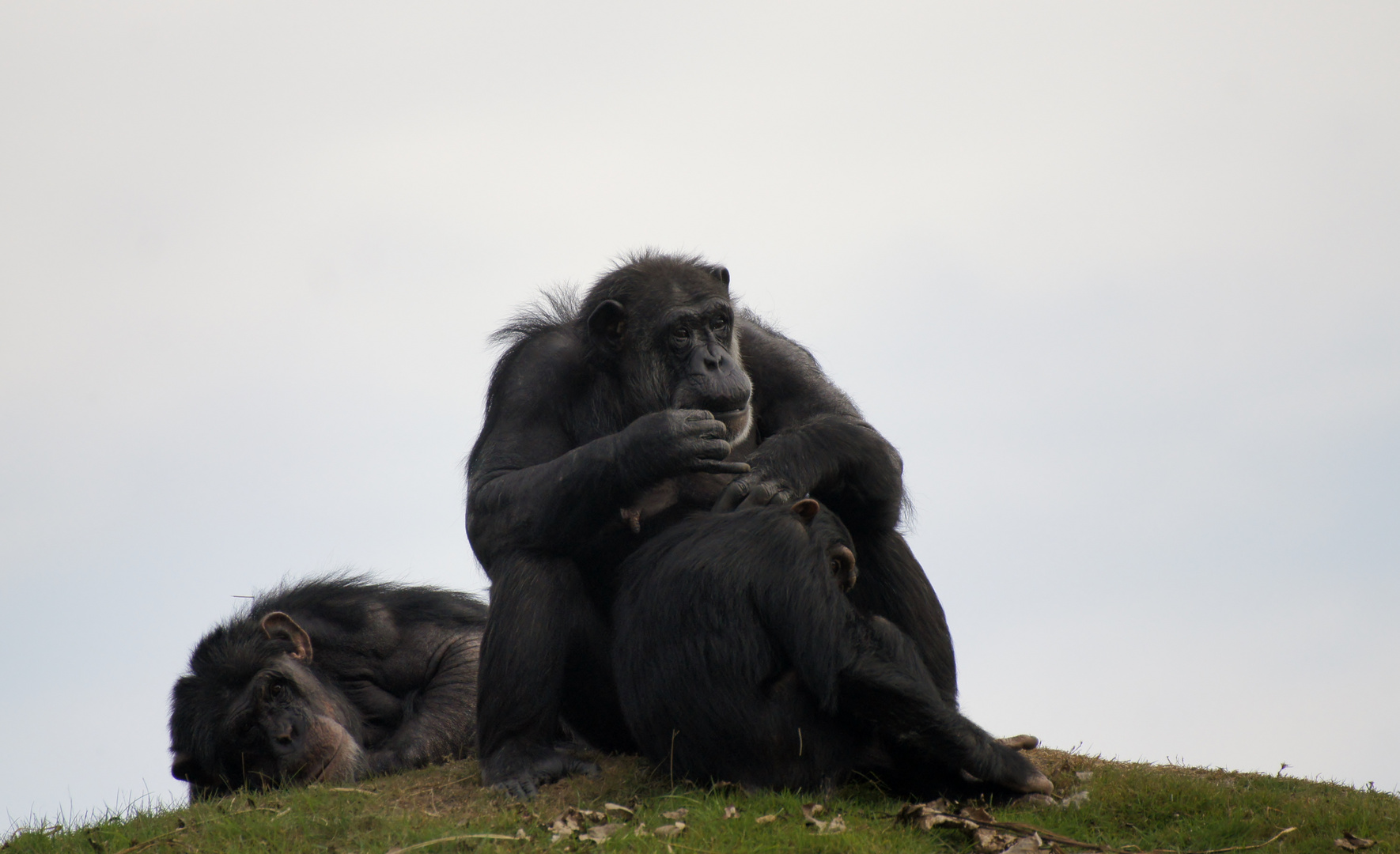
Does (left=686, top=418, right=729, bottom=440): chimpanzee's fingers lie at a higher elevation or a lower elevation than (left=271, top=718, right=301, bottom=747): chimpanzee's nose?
higher

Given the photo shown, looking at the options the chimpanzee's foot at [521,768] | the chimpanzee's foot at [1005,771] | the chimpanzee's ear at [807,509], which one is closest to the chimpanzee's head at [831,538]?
the chimpanzee's ear at [807,509]

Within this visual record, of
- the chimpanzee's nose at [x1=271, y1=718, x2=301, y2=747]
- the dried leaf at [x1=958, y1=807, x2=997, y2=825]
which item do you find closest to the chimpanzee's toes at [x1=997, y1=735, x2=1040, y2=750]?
the dried leaf at [x1=958, y1=807, x2=997, y2=825]

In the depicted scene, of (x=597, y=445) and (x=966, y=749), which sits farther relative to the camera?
(x=597, y=445)

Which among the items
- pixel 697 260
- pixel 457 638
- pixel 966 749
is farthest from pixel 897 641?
pixel 457 638

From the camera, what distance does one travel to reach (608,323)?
6.65 m

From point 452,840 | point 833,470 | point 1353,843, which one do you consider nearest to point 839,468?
point 833,470

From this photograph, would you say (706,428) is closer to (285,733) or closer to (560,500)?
(560,500)

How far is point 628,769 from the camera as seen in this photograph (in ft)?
20.8

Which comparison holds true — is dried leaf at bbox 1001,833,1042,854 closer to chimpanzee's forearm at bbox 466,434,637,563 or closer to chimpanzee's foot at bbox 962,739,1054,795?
chimpanzee's foot at bbox 962,739,1054,795

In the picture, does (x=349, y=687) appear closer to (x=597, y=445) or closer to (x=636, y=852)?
(x=597, y=445)

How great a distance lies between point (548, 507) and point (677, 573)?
2.37 feet

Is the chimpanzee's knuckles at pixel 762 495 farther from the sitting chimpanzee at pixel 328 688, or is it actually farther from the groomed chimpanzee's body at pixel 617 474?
the sitting chimpanzee at pixel 328 688

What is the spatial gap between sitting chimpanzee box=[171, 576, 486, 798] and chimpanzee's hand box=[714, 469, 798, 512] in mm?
2581

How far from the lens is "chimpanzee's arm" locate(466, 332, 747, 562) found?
232 inches
